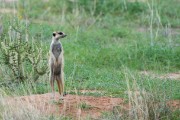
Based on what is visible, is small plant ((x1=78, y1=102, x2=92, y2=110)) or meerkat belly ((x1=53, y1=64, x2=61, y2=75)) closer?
small plant ((x1=78, y1=102, x2=92, y2=110))

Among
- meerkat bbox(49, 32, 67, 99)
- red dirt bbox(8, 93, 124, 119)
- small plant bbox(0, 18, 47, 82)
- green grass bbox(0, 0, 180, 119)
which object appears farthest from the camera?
green grass bbox(0, 0, 180, 119)

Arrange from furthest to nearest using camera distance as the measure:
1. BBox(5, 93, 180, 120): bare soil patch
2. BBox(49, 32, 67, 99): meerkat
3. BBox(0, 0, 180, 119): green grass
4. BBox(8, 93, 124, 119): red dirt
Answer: BBox(0, 0, 180, 119): green grass → BBox(49, 32, 67, 99): meerkat → BBox(8, 93, 124, 119): red dirt → BBox(5, 93, 180, 120): bare soil patch

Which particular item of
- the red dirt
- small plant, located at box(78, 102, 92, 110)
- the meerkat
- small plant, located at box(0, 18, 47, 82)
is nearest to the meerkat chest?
the meerkat

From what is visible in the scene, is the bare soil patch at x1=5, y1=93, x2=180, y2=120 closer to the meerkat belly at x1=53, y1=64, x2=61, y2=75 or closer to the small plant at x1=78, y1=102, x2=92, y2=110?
the small plant at x1=78, y1=102, x2=92, y2=110

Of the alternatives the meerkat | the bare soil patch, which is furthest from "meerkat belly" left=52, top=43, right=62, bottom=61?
the bare soil patch

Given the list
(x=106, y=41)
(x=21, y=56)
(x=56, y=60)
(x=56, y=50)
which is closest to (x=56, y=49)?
(x=56, y=50)

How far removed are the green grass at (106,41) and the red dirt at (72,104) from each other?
0.39m

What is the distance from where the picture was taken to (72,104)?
30.6 feet

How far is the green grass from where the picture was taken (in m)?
10.8

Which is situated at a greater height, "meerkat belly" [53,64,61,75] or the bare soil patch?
"meerkat belly" [53,64,61,75]

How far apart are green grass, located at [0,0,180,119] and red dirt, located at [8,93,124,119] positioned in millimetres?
392

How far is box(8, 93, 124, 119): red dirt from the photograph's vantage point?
8797 mm

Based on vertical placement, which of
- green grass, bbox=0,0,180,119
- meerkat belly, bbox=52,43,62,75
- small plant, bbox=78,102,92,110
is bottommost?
green grass, bbox=0,0,180,119

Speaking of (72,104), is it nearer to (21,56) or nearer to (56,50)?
(56,50)
